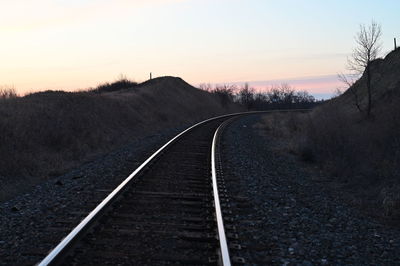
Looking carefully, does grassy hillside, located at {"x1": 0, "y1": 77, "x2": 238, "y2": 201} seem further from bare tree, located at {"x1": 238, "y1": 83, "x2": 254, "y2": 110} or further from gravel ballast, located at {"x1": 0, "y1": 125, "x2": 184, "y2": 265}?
bare tree, located at {"x1": 238, "y1": 83, "x2": 254, "y2": 110}

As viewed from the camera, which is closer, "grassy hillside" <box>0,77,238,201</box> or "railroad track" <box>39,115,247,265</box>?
"railroad track" <box>39,115,247,265</box>

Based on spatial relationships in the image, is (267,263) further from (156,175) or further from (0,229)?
(156,175)

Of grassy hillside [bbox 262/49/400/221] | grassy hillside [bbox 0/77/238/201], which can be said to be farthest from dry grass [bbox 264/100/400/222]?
grassy hillside [bbox 0/77/238/201]

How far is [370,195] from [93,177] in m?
6.67

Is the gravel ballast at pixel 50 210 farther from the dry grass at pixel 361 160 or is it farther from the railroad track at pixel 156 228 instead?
the dry grass at pixel 361 160

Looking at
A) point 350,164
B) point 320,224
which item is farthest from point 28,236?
point 350,164

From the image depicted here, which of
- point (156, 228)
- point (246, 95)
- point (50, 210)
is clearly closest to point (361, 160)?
point (156, 228)

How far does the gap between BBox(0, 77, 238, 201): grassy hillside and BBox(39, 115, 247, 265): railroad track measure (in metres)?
3.50

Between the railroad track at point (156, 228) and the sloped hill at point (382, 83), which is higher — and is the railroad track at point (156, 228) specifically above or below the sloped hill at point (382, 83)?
below

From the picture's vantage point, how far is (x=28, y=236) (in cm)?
578

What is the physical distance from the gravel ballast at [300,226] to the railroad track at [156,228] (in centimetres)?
37

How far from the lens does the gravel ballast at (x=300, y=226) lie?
5340mm

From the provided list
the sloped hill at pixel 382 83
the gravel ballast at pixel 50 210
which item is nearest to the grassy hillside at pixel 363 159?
the gravel ballast at pixel 50 210

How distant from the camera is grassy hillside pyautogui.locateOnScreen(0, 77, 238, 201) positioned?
38.2 feet
